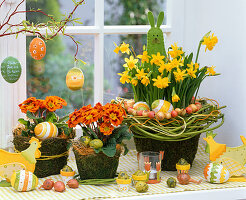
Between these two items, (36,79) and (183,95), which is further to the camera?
(36,79)

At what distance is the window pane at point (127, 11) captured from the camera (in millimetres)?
1834

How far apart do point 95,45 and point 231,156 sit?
74cm

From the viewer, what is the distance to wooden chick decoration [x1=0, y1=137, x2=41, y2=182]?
4.38 ft

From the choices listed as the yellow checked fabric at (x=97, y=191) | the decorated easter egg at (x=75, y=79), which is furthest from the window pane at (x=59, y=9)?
the yellow checked fabric at (x=97, y=191)

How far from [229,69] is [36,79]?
2.53 ft

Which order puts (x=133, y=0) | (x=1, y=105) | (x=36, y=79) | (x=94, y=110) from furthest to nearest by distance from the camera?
(x=133, y=0), (x=36, y=79), (x=1, y=105), (x=94, y=110)

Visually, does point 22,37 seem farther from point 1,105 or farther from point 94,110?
point 94,110

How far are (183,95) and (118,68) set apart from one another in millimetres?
428

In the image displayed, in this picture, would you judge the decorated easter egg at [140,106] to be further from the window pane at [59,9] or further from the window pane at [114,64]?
the window pane at [59,9]

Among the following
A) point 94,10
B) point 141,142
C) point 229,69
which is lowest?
point 141,142

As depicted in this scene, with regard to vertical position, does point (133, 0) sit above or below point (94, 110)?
above

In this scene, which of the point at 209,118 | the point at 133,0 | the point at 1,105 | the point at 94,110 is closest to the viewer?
the point at 94,110

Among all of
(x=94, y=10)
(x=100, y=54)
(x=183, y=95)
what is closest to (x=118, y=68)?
(x=100, y=54)

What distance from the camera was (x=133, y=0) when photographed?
1.87 meters
